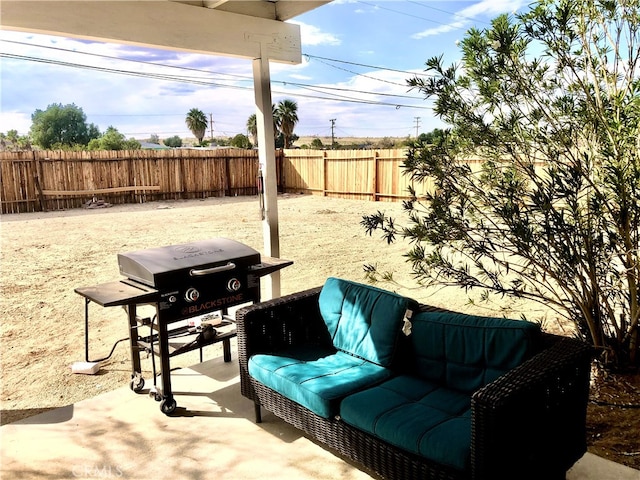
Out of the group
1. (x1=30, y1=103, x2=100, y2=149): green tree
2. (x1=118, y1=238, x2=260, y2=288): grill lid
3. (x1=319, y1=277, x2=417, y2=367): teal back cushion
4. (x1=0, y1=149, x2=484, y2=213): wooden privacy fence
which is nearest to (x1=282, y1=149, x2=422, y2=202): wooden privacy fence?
(x1=0, y1=149, x2=484, y2=213): wooden privacy fence

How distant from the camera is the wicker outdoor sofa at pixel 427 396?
1.49 m

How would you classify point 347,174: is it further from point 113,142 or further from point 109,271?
point 113,142

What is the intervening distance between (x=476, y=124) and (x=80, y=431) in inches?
103

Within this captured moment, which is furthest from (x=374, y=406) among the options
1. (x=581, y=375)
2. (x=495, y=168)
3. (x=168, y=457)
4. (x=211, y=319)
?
(x=211, y=319)

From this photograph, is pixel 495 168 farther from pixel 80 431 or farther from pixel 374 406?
pixel 80 431

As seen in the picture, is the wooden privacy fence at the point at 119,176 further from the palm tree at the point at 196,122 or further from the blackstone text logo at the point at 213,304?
the palm tree at the point at 196,122

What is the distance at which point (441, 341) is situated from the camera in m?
2.07

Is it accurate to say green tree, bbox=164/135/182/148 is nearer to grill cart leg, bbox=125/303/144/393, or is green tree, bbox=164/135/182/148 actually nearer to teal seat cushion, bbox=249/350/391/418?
grill cart leg, bbox=125/303/144/393

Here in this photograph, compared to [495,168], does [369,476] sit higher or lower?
lower

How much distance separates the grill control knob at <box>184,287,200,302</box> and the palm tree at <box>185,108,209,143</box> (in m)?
26.0

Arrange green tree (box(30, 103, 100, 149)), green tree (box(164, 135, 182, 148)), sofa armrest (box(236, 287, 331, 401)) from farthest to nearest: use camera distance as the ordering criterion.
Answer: green tree (box(164, 135, 182, 148)), green tree (box(30, 103, 100, 149)), sofa armrest (box(236, 287, 331, 401))

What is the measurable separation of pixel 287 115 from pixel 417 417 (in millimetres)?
19518

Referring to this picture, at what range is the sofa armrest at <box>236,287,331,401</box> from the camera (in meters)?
2.40

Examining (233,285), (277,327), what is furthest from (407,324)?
(233,285)
